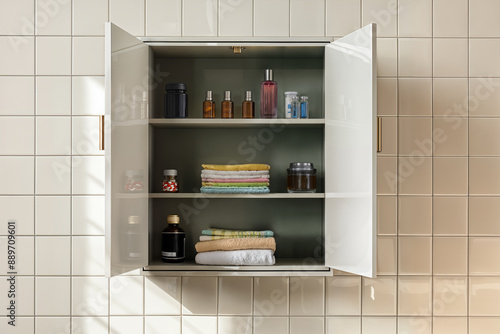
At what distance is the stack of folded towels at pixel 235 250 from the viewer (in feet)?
4.75

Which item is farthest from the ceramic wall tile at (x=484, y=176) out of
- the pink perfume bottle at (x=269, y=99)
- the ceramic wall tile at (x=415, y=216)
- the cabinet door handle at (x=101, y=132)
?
the cabinet door handle at (x=101, y=132)

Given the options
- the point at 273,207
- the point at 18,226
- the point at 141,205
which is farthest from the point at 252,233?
the point at 18,226

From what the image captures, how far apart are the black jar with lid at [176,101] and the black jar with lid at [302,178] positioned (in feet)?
1.27

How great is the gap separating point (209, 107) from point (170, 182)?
0.87 ft

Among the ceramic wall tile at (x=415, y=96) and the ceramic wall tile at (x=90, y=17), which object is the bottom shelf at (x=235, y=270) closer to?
the ceramic wall tile at (x=415, y=96)

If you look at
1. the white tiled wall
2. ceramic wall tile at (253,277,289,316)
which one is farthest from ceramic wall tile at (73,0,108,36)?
ceramic wall tile at (253,277,289,316)

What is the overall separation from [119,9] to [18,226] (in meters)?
0.79

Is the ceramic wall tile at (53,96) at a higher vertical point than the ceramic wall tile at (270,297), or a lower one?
higher

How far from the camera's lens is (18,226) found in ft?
5.21

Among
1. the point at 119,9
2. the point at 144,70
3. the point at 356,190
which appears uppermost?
the point at 119,9

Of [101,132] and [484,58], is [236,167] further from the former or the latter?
[484,58]

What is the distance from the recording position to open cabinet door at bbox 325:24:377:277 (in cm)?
126

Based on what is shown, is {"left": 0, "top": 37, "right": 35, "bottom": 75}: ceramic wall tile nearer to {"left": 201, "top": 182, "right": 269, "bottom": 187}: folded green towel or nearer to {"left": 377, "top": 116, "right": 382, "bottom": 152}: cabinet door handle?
{"left": 201, "top": 182, "right": 269, "bottom": 187}: folded green towel

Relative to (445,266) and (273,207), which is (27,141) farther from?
(445,266)
